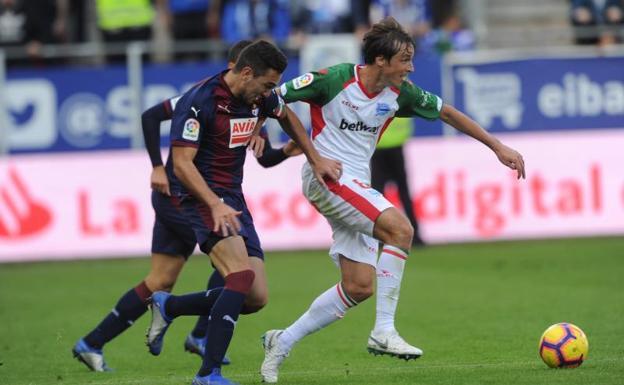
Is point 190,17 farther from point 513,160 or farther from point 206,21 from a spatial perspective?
point 513,160

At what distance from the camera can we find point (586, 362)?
866 centimetres

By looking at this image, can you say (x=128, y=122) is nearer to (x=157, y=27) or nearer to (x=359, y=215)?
(x=157, y=27)

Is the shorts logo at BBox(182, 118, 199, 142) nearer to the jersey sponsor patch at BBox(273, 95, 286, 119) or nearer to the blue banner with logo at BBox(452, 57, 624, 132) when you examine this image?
the jersey sponsor patch at BBox(273, 95, 286, 119)

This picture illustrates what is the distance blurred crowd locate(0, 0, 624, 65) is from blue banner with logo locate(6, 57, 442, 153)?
0.77 metres

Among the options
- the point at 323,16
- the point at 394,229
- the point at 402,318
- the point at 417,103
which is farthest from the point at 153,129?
the point at 323,16

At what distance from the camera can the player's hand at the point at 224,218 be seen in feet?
25.2

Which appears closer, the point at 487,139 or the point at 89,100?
the point at 487,139

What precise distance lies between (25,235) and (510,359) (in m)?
10.1

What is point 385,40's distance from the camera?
863 centimetres

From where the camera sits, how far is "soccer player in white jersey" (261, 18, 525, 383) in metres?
8.48

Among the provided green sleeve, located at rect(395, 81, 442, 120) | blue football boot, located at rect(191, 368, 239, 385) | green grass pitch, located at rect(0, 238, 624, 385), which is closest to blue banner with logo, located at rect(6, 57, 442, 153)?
green grass pitch, located at rect(0, 238, 624, 385)

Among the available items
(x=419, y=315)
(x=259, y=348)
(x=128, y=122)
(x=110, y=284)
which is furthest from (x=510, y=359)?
(x=128, y=122)

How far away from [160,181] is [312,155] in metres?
1.41

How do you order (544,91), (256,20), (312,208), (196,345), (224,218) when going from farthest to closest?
(256,20) → (544,91) → (312,208) → (196,345) → (224,218)
